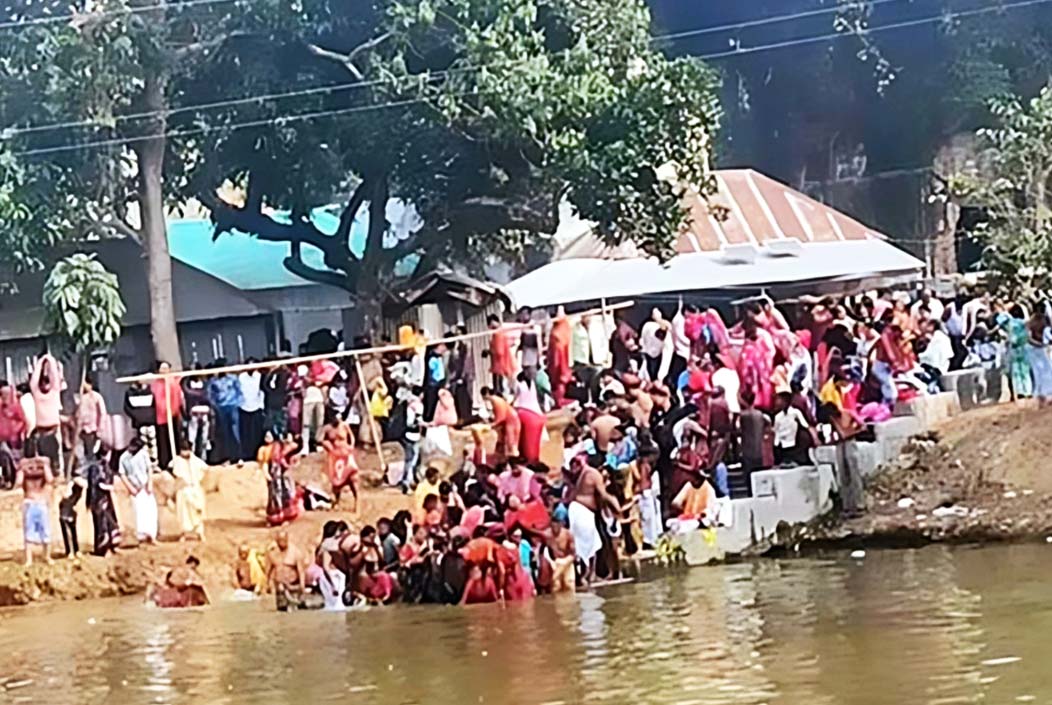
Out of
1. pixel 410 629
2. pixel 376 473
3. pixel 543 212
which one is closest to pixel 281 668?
pixel 410 629

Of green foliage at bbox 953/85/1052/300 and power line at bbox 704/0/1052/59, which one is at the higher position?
power line at bbox 704/0/1052/59

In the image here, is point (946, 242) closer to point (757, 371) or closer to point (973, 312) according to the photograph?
point (973, 312)

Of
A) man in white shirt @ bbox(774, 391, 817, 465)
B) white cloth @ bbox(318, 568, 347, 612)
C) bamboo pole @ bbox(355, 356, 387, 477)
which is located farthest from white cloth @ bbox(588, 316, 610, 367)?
white cloth @ bbox(318, 568, 347, 612)

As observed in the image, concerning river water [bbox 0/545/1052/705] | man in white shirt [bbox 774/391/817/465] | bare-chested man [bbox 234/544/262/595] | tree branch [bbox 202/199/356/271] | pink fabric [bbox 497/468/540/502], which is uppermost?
tree branch [bbox 202/199/356/271]

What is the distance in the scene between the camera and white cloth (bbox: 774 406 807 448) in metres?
18.0

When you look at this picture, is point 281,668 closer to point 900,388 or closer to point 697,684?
point 697,684

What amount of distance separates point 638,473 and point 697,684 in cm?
600

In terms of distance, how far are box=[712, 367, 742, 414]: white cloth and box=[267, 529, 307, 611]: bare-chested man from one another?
3.85 m

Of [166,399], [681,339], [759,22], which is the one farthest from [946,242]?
[166,399]

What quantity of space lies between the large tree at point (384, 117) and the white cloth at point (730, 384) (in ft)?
8.78

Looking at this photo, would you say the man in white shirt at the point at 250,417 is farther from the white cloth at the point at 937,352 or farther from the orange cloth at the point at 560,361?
the white cloth at the point at 937,352

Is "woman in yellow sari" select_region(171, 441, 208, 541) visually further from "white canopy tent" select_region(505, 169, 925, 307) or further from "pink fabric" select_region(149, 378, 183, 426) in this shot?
"white canopy tent" select_region(505, 169, 925, 307)

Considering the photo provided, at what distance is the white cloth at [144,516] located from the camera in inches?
727

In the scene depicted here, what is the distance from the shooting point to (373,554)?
16047mm
